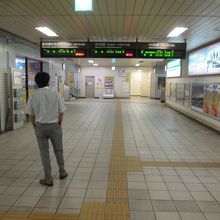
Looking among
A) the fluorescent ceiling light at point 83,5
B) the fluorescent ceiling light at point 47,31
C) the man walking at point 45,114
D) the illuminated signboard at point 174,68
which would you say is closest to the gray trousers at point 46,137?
the man walking at point 45,114

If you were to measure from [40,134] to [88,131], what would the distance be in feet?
12.9

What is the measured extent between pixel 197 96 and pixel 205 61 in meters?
1.44

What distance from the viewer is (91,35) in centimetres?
716

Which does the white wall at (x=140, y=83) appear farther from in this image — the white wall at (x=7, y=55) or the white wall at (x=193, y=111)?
the white wall at (x=7, y=55)

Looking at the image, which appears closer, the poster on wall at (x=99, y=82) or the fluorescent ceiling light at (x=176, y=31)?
the fluorescent ceiling light at (x=176, y=31)

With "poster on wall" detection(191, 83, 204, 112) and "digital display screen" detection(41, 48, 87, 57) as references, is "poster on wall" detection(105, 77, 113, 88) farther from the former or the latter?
"digital display screen" detection(41, 48, 87, 57)

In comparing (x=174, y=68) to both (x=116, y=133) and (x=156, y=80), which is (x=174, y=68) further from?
(x=116, y=133)

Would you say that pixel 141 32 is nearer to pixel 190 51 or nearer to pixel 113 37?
pixel 113 37

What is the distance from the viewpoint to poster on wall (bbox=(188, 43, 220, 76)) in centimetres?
753

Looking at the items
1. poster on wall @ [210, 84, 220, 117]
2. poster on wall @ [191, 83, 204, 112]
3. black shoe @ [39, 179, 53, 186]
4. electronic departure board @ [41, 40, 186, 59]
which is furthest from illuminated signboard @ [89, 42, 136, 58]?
black shoe @ [39, 179, 53, 186]

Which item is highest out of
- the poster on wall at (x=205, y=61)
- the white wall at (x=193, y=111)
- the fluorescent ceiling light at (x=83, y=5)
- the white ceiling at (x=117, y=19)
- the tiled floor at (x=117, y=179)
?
the white ceiling at (x=117, y=19)

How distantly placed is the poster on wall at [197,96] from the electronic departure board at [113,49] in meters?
2.17

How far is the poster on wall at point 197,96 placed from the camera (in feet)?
29.0

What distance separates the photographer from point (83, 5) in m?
4.36
